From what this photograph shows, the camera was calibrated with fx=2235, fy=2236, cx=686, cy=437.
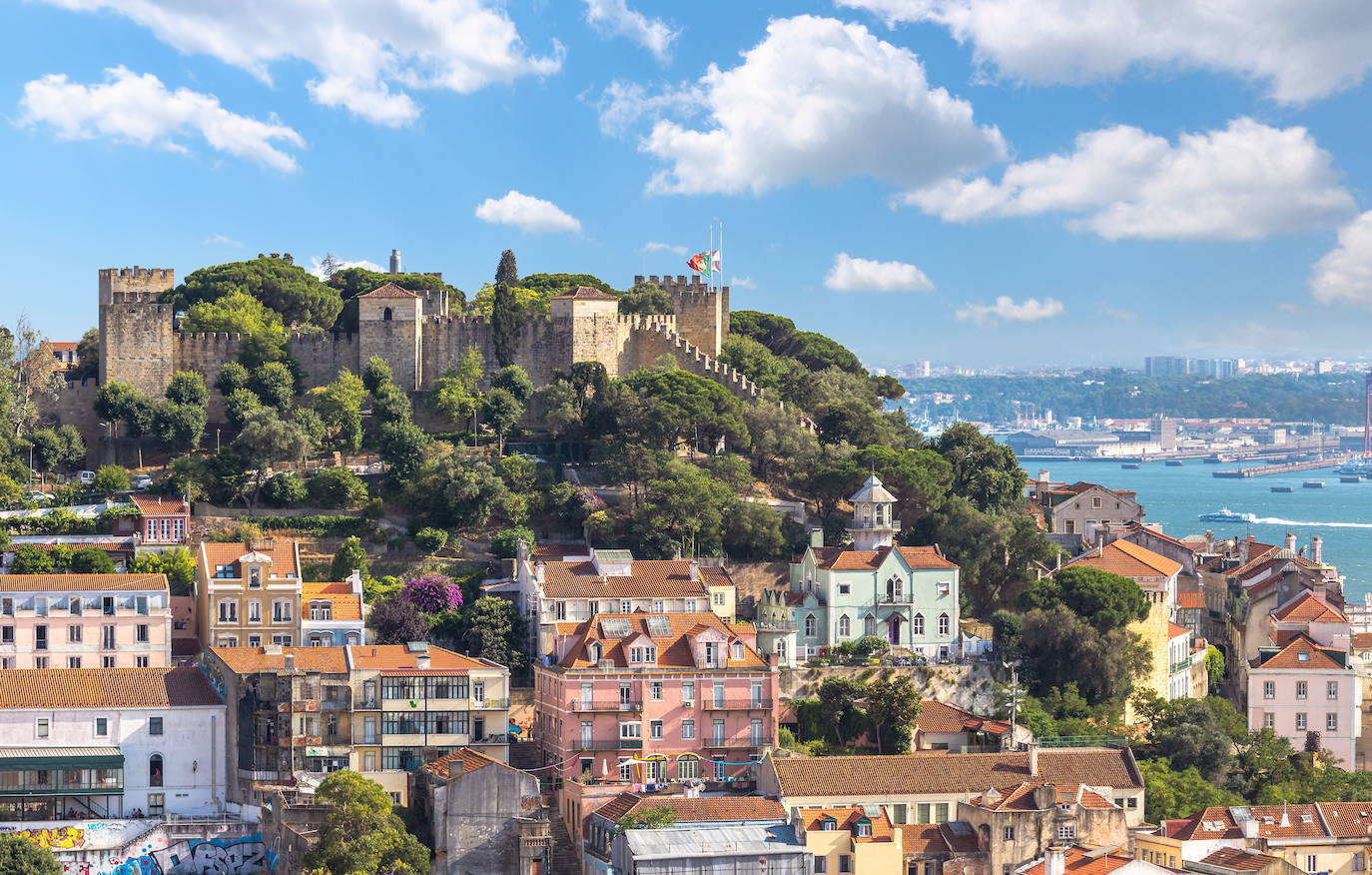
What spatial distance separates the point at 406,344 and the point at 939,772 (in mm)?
28858

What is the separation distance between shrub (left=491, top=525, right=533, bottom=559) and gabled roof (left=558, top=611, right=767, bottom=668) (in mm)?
7126

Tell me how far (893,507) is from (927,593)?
6.36 m

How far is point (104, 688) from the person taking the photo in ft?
151

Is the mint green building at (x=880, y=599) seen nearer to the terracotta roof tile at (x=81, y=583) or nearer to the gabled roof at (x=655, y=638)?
the gabled roof at (x=655, y=638)

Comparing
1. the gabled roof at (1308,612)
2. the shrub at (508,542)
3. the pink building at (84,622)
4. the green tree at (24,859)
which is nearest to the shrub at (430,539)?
the shrub at (508,542)

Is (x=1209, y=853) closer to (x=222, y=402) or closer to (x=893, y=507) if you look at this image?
(x=893, y=507)

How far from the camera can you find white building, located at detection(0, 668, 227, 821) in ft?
143

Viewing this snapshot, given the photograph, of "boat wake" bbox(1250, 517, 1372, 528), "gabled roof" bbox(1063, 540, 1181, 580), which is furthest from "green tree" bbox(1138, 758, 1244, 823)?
"boat wake" bbox(1250, 517, 1372, 528)

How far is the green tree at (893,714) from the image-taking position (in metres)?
50.0

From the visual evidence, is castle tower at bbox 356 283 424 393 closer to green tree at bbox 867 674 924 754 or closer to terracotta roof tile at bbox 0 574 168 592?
terracotta roof tile at bbox 0 574 168 592

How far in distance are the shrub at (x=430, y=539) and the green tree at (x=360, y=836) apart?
1587 cm

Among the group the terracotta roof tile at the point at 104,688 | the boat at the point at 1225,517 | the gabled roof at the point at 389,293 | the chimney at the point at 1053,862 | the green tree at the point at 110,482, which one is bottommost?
the chimney at the point at 1053,862

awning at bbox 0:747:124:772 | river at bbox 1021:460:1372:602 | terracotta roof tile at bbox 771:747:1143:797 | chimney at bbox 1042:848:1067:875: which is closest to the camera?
chimney at bbox 1042:848:1067:875

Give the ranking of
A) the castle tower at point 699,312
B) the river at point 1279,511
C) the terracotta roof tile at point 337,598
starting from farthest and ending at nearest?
the river at point 1279,511 → the castle tower at point 699,312 → the terracotta roof tile at point 337,598
